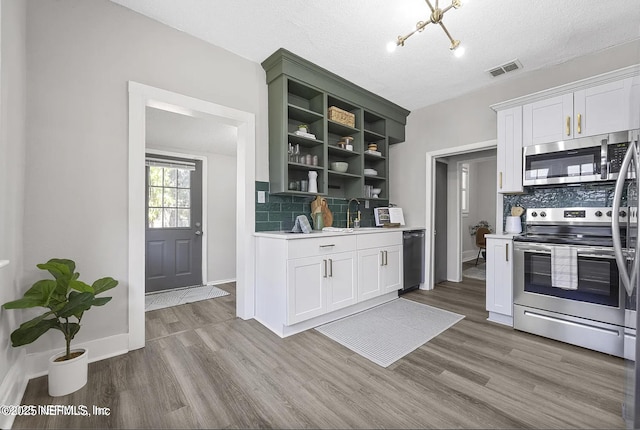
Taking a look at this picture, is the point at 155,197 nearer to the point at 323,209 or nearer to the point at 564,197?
the point at 323,209

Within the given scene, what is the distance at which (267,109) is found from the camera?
3.01m

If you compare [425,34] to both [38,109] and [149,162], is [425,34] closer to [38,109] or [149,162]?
[38,109]

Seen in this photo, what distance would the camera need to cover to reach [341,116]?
3400mm

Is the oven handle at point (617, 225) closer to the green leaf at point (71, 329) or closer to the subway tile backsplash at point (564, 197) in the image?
the subway tile backsplash at point (564, 197)

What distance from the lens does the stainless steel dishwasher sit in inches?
146

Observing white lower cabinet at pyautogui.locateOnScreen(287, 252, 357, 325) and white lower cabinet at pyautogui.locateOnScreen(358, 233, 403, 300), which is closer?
white lower cabinet at pyautogui.locateOnScreen(287, 252, 357, 325)

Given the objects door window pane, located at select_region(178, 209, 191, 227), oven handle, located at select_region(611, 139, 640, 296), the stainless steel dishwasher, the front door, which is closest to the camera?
oven handle, located at select_region(611, 139, 640, 296)

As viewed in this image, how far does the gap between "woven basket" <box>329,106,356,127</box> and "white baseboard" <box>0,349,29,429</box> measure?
3281 mm

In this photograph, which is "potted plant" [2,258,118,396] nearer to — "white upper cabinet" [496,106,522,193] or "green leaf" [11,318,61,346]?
"green leaf" [11,318,61,346]

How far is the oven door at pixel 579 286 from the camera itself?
211cm

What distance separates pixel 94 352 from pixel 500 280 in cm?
359

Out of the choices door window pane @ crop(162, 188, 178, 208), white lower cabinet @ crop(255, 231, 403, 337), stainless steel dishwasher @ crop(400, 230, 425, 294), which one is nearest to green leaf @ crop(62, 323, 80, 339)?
white lower cabinet @ crop(255, 231, 403, 337)

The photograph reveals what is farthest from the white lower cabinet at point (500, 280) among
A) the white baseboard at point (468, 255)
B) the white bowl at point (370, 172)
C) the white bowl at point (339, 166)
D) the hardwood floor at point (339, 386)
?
the white baseboard at point (468, 255)

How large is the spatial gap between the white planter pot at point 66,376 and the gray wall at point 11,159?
212 mm
